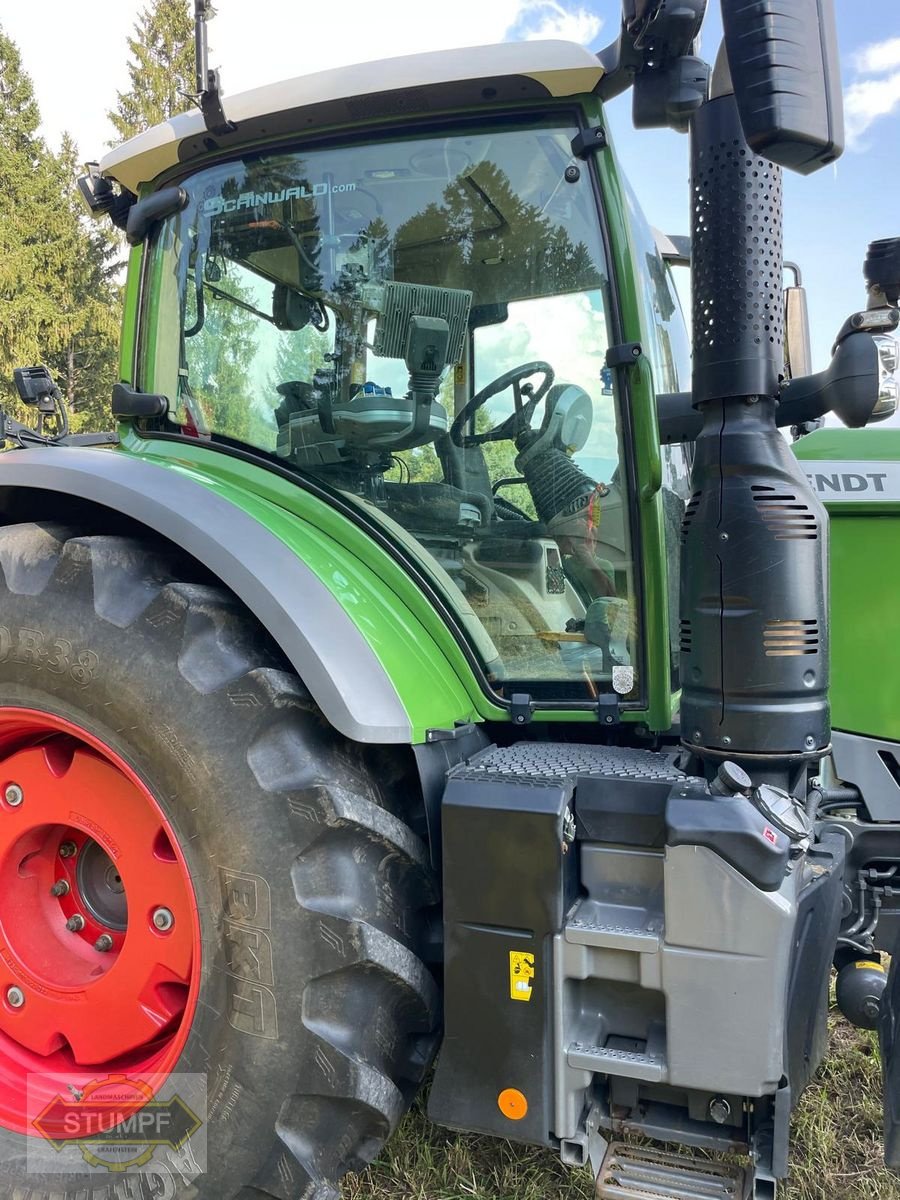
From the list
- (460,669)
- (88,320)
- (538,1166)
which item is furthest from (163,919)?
(88,320)

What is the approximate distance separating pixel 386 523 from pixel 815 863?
1161 millimetres

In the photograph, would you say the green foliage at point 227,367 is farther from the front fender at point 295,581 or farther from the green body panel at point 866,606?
the green body panel at point 866,606

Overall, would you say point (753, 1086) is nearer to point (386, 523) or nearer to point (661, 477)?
point (661, 477)

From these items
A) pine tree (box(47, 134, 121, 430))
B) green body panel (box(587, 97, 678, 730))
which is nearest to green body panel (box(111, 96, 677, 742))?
green body panel (box(587, 97, 678, 730))

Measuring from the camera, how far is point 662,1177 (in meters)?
1.62

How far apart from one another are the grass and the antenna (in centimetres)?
247

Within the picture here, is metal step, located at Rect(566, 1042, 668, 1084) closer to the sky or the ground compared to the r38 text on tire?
closer to the ground

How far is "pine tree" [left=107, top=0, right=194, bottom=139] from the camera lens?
23.7m

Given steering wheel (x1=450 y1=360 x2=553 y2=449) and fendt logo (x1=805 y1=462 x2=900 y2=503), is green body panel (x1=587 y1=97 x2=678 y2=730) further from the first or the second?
fendt logo (x1=805 y1=462 x2=900 y2=503)

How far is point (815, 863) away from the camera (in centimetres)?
170

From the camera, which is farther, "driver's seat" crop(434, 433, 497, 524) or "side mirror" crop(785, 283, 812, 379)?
"side mirror" crop(785, 283, 812, 379)

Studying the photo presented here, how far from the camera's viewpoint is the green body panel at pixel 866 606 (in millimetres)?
2109

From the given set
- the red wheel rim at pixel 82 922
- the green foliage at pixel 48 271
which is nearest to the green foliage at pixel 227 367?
the red wheel rim at pixel 82 922

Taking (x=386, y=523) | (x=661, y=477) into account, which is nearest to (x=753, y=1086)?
(x=661, y=477)
